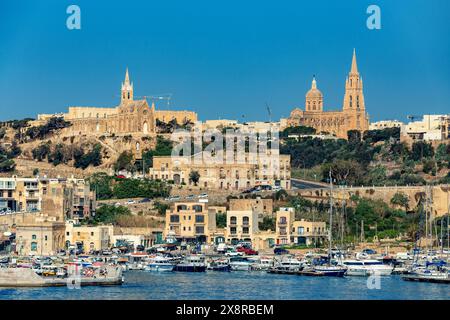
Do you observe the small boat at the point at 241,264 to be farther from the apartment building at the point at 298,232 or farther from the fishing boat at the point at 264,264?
the apartment building at the point at 298,232

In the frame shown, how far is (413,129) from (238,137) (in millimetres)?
9341

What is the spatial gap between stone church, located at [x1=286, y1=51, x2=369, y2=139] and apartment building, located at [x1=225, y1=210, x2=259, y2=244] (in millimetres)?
26197

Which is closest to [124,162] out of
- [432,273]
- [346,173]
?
[346,173]

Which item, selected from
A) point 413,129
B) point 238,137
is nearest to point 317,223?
point 238,137

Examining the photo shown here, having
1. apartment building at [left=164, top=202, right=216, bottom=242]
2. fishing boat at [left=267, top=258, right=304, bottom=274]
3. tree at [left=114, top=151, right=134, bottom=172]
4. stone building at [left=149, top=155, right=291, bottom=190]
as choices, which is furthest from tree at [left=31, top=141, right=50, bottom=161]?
fishing boat at [left=267, top=258, right=304, bottom=274]

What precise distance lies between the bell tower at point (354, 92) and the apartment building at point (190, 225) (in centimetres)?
2730

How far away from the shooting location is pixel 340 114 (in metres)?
75.6

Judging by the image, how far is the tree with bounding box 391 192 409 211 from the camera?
52625 millimetres

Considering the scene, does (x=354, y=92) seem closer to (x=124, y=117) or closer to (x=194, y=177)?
(x=124, y=117)

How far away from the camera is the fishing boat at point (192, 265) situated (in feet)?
128

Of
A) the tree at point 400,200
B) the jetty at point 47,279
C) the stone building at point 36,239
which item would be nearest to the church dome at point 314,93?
the tree at point 400,200

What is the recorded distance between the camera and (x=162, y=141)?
A: 2657 inches

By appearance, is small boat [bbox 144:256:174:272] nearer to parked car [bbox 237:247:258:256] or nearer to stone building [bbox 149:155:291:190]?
parked car [bbox 237:247:258:256]
